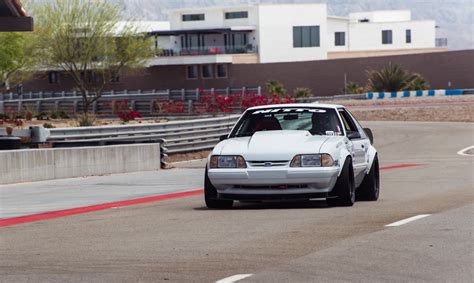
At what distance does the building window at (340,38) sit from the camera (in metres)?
112

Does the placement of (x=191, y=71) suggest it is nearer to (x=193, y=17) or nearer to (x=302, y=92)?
(x=193, y=17)

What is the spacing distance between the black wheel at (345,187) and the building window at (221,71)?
3152 inches

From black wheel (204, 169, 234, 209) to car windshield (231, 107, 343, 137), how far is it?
105 cm

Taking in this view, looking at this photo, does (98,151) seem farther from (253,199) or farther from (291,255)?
(291,255)

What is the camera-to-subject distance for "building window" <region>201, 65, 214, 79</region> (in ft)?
315

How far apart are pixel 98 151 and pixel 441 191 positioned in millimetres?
9707

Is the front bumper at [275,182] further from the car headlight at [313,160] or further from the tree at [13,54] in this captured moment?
the tree at [13,54]

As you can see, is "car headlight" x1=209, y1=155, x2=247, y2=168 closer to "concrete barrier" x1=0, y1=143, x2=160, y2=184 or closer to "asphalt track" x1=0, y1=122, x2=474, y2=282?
"asphalt track" x1=0, y1=122, x2=474, y2=282

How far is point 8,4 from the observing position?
2370cm

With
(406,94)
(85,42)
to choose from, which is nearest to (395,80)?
(406,94)

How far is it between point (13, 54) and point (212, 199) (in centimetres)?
5093

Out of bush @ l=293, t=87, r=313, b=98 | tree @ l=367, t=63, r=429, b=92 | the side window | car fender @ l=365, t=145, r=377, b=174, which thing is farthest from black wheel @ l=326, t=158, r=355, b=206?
bush @ l=293, t=87, r=313, b=98

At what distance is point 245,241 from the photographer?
11.2 metres

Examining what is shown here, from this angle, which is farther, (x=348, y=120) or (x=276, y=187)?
(x=348, y=120)
